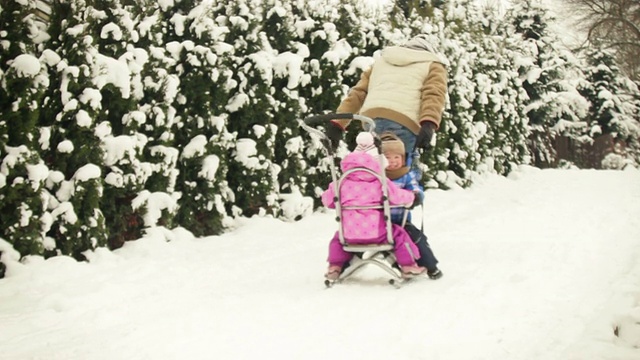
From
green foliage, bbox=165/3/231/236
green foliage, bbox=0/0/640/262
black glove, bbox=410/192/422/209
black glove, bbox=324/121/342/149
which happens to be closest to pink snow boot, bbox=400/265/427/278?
black glove, bbox=410/192/422/209

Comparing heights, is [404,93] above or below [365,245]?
above

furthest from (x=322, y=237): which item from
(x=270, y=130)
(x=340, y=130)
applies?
(x=340, y=130)

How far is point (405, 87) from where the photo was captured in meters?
5.43

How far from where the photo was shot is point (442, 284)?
4.74m

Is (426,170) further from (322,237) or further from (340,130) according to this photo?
(340,130)

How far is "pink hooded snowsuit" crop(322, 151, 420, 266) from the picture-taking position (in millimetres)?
4785

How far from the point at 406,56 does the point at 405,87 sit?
34 cm

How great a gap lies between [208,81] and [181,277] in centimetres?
269

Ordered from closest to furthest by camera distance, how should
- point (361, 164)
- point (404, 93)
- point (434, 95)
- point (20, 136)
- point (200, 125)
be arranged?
point (361, 164) → point (20, 136) → point (434, 95) → point (404, 93) → point (200, 125)

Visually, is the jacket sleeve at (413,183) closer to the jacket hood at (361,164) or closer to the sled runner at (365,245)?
the sled runner at (365,245)

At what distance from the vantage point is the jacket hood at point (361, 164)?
475 centimetres

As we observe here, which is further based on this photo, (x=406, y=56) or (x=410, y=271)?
(x=406, y=56)

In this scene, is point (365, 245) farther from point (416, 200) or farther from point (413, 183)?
point (413, 183)

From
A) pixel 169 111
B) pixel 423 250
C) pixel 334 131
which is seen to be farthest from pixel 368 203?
pixel 169 111
